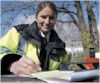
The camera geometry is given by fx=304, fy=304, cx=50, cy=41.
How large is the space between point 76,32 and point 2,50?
1.50 meters

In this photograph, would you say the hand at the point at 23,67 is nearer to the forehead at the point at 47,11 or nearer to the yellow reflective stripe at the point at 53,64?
the yellow reflective stripe at the point at 53,64

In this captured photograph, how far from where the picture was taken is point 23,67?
1094 mm

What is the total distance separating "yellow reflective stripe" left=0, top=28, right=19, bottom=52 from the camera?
142 centimetres

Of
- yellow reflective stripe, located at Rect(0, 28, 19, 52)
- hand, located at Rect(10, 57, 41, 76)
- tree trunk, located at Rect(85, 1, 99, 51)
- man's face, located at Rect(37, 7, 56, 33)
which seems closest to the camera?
hand, located at Rect(10, 57, 41, 76)

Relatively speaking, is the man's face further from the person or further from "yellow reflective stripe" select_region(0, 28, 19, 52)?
"yellow reflective stripe" select_region(0, 28, 19, 52)

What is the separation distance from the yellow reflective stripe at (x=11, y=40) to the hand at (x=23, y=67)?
0.98ft

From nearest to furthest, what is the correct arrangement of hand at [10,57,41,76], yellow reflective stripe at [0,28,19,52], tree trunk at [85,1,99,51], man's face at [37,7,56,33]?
hand at [10,57,41,76] < yellow reflective stripe at [0,28,19,52] < man's face at [37,7,56,33] < tree trunk at [85,1,99,51]

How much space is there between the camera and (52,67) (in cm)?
150

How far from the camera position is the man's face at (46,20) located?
1.59m

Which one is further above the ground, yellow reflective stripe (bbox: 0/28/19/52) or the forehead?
the forehead

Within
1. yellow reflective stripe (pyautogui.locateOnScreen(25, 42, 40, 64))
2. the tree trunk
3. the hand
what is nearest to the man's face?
yellow reflective stripe (pyautogui.locateOnScreen(25, 42, 40, 64))

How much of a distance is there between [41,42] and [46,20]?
A: 13 cm

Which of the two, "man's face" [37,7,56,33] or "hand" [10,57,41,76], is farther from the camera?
"man's face" [37,7,56,33]

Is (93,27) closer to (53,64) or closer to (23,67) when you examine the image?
(53,64)
